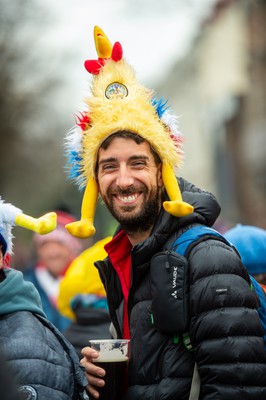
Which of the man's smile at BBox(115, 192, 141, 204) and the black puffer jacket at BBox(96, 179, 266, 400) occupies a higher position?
the man's smile at BBox(115, 192, 141, 204)

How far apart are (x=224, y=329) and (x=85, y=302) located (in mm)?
2994

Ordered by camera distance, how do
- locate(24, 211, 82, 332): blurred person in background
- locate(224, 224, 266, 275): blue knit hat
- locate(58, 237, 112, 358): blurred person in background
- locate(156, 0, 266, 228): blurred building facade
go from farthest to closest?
locate(156, 0, 266, 228): blurred building facade → locate(24, 211, 82, 332): blurred person in background → locate(58, 237, 112, 358): blurred person in background → locate(224, 224, 266, 275): blue knit hat

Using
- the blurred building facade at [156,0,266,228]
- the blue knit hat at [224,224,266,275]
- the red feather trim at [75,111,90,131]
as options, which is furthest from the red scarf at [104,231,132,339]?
the blurred building facade at [156,0,266,228]

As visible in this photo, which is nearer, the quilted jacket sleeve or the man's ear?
the quilted jacket sleeve

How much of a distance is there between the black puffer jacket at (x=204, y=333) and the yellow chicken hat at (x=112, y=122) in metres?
0.38

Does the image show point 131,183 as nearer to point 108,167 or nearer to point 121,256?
point 108,167

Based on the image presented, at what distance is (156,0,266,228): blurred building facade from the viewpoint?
4238 cm

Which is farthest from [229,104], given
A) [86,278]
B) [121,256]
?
[121,256]

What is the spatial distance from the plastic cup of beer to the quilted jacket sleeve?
407 mm

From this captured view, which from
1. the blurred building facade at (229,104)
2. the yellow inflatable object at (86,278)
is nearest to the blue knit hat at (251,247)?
the yellow inflatable object at (86,278)

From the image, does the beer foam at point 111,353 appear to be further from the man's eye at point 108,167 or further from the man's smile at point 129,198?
the man's eye at point 108,167

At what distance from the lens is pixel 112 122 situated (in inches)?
186

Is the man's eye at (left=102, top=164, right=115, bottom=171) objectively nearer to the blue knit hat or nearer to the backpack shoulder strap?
the backpack shoulder strap

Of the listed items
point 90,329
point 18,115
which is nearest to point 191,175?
point 18,115
